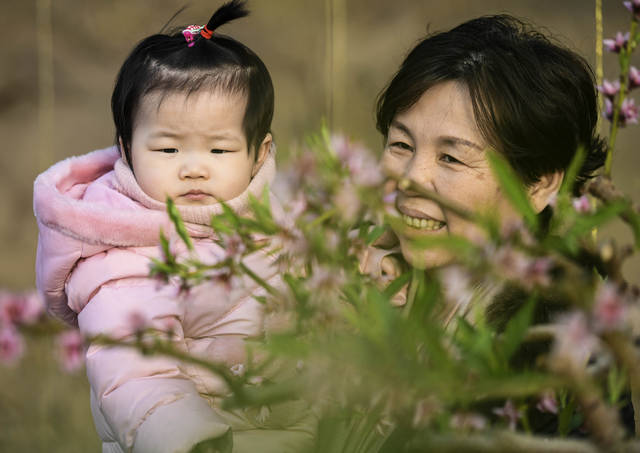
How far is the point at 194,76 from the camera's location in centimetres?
108

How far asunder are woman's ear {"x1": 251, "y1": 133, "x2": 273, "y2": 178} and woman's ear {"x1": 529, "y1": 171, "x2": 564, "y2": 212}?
0.44 m

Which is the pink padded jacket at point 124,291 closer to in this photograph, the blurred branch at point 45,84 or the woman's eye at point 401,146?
the woman's eye at point 401,146

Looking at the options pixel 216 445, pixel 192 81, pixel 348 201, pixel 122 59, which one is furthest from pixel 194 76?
pixel 122 59

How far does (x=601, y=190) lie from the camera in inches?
17.3

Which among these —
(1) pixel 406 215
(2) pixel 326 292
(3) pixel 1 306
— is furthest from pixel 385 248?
(3) pixel 1 306

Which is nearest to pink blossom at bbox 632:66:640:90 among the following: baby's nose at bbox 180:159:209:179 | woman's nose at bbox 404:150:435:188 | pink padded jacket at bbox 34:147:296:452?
woman's nose at bbox 404:150:435:188

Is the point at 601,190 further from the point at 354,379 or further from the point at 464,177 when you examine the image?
the point at 464,177

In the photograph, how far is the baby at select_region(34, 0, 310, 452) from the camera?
0.99 m

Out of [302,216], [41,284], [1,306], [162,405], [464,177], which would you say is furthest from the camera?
[41,284]

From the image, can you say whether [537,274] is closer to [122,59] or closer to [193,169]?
[193,169]

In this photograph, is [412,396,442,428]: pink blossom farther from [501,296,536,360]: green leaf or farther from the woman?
the woman

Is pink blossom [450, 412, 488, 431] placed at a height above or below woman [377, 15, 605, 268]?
below

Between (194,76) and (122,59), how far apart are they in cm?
112

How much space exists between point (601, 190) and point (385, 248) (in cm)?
70
